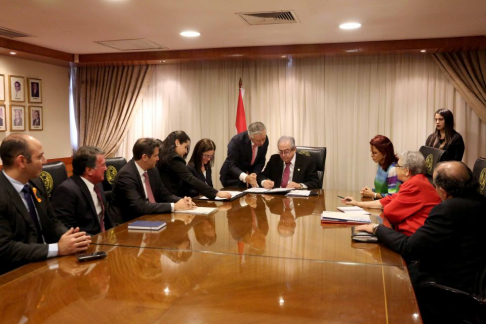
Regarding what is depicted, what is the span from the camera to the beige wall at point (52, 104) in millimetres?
6113

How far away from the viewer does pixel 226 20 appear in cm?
433

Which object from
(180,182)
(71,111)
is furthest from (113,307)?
(71,111)

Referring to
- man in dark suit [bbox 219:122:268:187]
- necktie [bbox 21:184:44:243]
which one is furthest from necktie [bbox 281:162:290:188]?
Result: necktie [bbox 21:184:44:243]

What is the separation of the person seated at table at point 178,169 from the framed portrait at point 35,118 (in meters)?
3.10

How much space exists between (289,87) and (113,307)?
5154 mm

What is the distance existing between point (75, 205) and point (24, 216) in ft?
1.92

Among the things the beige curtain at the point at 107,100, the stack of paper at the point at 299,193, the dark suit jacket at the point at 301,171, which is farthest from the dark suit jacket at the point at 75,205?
the beige curtain at the point at 107,100

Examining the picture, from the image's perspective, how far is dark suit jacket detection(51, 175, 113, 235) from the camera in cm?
276

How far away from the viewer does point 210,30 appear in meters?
4.79

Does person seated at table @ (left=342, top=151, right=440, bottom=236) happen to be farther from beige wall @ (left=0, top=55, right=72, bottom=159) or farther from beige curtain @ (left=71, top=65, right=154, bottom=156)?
beige wall @ (left=0, top=55, right=72, bottom=159)

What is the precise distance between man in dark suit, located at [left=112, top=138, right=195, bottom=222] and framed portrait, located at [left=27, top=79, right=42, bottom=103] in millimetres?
3585

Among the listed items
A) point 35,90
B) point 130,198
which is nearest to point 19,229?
point 130,198

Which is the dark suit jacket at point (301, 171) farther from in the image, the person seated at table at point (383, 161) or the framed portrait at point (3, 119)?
the framed portrait at point (3, 119)

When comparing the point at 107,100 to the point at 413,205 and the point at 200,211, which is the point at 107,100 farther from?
the point at 413,205
